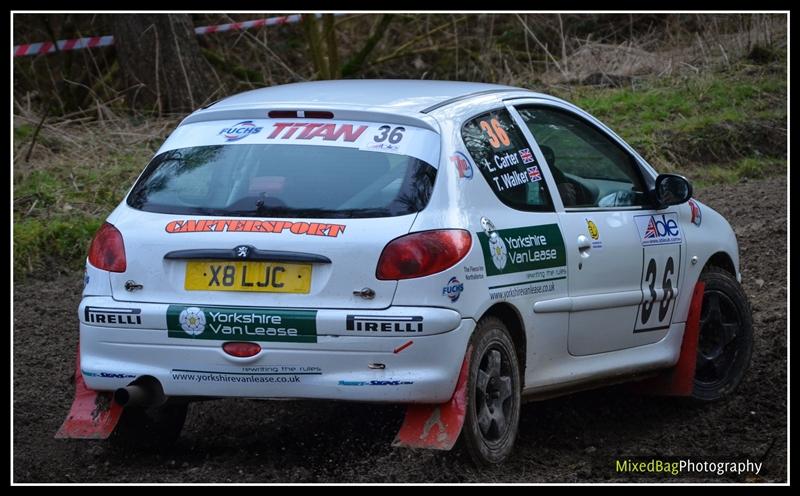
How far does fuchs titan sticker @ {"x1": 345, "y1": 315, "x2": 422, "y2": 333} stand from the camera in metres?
4.73

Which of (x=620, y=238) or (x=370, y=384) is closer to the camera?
(x=370, y=384)

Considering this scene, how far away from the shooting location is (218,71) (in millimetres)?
14508

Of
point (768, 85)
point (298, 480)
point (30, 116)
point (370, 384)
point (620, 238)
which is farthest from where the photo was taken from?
point (768, 85)

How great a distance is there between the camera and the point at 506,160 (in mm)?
5559

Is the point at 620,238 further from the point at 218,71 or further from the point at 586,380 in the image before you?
the point at 218,71

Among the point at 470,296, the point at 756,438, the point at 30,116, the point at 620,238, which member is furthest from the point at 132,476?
the point at 30,116

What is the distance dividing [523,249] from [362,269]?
842 millimetres

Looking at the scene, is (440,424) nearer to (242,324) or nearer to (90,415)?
(242,324)

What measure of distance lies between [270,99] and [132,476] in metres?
1.72

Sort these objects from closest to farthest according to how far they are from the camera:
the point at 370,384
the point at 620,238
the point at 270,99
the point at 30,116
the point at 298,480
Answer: the point at 370,384, the point at 298,480, the point at 270,99, the point at 620,238, the point at 30,116

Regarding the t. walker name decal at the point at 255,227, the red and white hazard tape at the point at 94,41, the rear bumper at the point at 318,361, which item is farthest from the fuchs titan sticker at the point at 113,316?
the red and white hazard tape at the point at 94,41

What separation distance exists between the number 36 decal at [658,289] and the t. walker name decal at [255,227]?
196cm

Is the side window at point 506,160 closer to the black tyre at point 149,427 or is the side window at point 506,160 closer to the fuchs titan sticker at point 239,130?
the fuchs titan sticker at point 239,130

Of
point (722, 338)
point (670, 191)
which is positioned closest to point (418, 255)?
point (670, 191)
